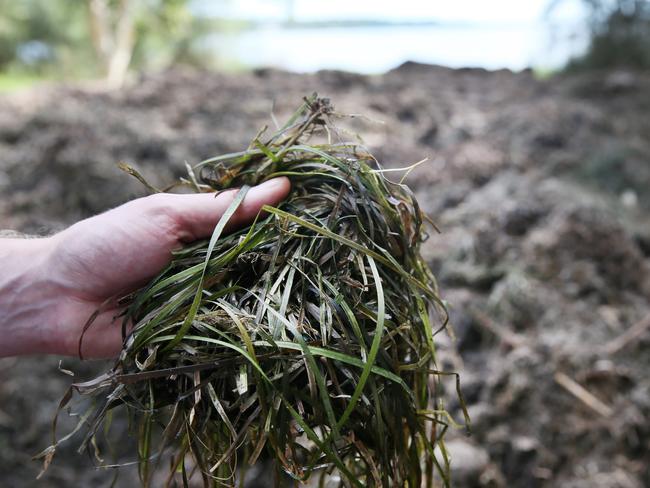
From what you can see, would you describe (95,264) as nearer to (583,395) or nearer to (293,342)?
(293,342)

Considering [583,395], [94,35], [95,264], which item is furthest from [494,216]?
[94,35]

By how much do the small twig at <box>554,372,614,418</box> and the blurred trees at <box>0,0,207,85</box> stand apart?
834cm

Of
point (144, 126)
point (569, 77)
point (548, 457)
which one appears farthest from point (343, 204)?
point (569, 77)

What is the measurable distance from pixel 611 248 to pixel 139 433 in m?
2.76

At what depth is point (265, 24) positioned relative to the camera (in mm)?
9852

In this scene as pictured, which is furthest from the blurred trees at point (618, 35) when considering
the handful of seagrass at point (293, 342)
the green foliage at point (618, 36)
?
the handful of seagrass at point (293, 342)

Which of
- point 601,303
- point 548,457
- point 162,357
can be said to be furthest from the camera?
point 601,303

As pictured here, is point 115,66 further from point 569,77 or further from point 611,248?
point 611,248

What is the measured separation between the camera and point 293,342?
0.93 metres

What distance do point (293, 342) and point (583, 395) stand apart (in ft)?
6.28

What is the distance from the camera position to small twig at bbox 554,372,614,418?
239 cm

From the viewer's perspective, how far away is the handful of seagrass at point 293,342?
0.92 m

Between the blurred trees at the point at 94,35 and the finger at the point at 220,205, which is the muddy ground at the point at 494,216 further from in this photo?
the blurred trees at the point at 94,35

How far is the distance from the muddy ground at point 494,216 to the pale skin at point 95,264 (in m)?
0.37
